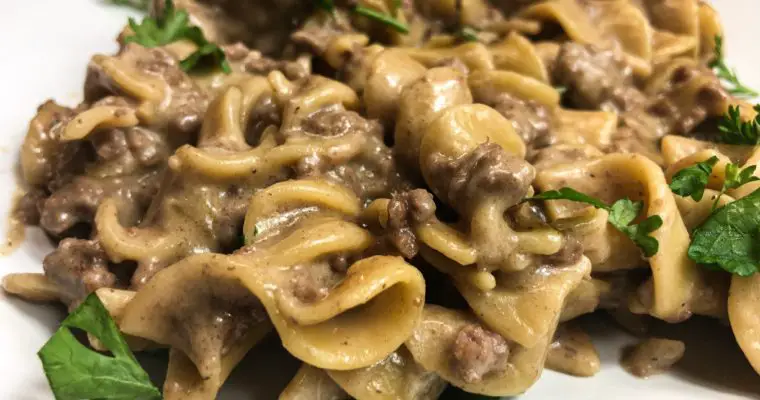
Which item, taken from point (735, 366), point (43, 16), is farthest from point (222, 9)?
point (735, 366)

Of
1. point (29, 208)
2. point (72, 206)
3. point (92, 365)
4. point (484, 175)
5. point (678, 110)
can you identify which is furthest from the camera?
point (678, 110)

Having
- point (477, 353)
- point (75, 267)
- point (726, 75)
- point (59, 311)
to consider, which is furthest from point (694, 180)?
point (59, 311)

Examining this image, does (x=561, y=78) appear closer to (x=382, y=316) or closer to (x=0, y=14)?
(x=382, y=316)

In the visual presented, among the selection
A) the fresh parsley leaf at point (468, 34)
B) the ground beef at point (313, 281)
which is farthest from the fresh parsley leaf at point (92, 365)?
the fresh parsley leaf at point (468, 34)

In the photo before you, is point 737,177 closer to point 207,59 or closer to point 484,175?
point 484,175

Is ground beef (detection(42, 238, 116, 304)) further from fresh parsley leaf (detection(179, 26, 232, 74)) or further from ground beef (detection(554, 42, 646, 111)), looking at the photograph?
ground beef (detection(554, 42, 646, 111))

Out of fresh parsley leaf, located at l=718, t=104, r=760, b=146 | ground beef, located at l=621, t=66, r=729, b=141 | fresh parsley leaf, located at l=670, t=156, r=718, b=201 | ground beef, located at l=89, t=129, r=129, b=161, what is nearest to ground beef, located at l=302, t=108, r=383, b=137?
ground beef, located at l=89, t=129, r=129, b=161
